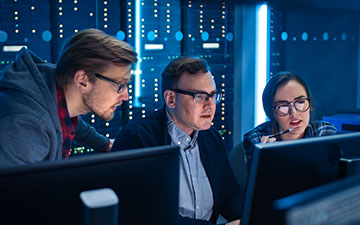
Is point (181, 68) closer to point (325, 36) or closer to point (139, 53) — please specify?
point (139, 53)

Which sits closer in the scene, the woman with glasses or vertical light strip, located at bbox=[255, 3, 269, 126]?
the woman with glasses

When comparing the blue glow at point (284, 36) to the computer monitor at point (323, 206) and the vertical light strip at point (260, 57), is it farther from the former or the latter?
the computer monitor at point (323, 206)

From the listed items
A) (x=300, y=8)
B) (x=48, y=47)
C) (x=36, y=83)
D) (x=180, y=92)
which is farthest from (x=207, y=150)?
(x=300, y=8)

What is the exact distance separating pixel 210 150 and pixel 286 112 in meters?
0.49

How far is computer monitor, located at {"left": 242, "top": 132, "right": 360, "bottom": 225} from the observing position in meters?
0.99

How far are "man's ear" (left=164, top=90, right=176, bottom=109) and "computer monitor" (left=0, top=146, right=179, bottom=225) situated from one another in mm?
1037

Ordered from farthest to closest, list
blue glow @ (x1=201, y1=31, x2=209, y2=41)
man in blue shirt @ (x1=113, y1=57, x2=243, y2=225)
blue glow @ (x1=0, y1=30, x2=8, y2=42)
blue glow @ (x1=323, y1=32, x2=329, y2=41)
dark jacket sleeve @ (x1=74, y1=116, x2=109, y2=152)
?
1. blue glow @ (x1=323, y1=32, x2=329, y2=41)
2. blue glow @ (x1=201, y1=31, x2=209, y2=41)
3. blue glow @ (x1=0, y1=30, x2=8, y2=42)
4. dark jacket sleeve @ (x1=74, y1=116, x2=109, y2=152)
5. man in blue shirt @ (x1=113, y1=57, x2=243, y2=225)

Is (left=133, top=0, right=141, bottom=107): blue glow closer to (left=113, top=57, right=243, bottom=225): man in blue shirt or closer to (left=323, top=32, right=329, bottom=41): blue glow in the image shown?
(left=113, top=57, right=243, bottom=225): man in blue shirt

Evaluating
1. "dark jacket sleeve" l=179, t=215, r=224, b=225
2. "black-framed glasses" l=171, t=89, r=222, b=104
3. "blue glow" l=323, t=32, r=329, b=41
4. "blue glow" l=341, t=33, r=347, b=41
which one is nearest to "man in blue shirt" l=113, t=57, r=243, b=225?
"black-framed glasses" l=171, t=89, r=222, b=104

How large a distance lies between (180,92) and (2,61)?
5.49 feet

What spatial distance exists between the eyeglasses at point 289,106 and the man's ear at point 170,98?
0.57 m

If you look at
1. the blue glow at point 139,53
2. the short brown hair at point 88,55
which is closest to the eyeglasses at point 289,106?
the short brown hair at point 88,55

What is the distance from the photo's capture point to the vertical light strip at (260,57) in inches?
171

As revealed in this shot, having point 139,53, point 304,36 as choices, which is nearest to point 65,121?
point 139,53
